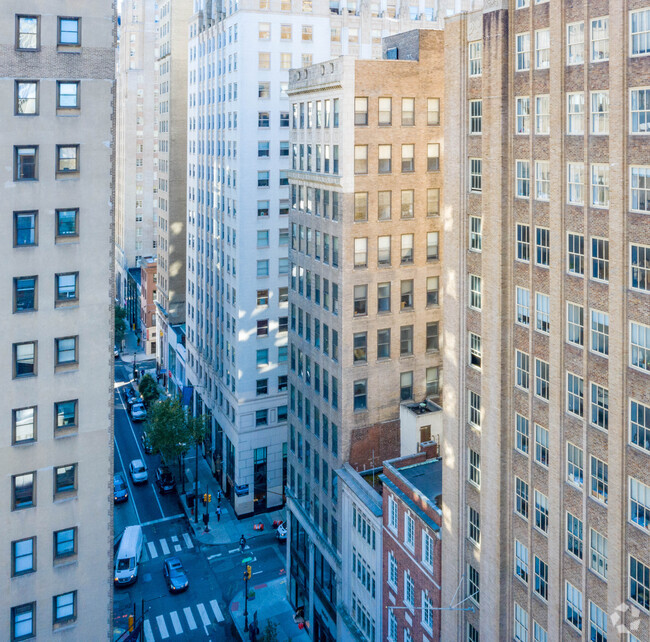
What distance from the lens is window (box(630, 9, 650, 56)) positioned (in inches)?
1179

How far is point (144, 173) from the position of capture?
158375 mm

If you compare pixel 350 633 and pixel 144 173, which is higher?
pixel 144 173

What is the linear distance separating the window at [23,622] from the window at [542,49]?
130 feet

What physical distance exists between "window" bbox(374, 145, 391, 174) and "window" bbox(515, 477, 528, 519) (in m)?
26.8

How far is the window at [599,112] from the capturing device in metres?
32.3

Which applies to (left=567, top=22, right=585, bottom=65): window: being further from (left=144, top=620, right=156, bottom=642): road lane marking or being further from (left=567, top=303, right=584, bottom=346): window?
(left=144, top=620, right=156, bottom=642): road lane marking

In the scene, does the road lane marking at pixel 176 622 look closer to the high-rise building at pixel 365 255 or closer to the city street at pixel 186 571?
the city street at pixel 186 571

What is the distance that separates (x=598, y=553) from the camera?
33625mm

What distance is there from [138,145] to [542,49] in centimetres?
13508

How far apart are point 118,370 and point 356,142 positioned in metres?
95.0

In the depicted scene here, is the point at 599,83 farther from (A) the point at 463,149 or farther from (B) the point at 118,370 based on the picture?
(B) the point at 118,370

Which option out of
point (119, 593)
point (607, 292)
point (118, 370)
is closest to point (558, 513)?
point (607, 292)

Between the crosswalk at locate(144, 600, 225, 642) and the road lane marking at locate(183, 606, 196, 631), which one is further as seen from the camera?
the road lane marking at locate(183, 606, 196, 631)

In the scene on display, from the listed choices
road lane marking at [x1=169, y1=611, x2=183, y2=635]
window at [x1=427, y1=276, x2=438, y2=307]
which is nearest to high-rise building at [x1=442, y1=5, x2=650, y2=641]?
window at [x1=427, y1=276, x2=438, y2=307]
